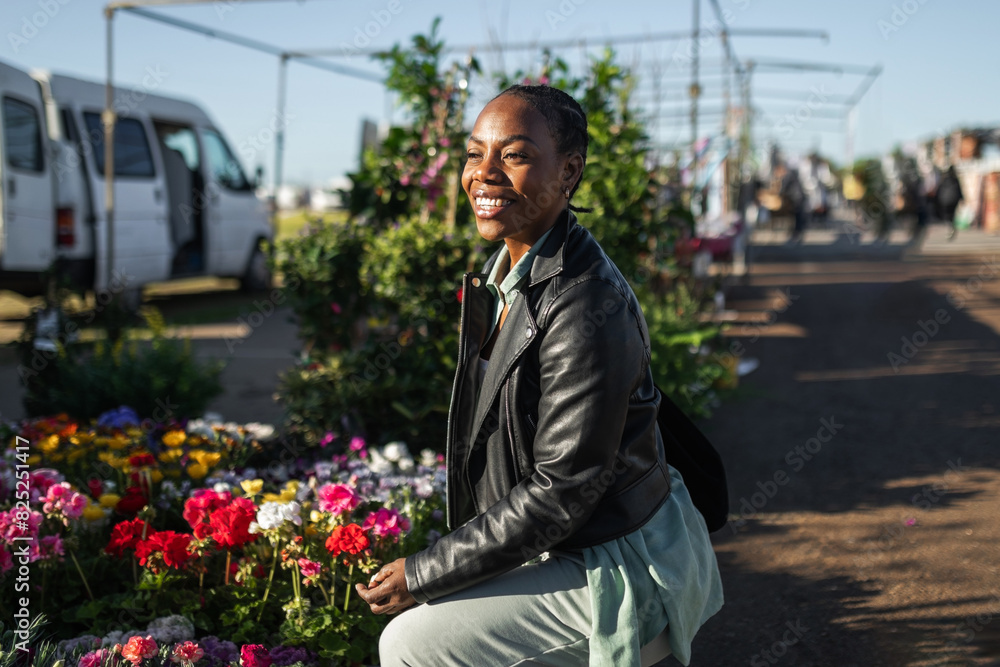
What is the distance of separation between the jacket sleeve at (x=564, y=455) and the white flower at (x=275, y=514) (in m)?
1.03

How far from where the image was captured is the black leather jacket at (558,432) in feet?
5.55

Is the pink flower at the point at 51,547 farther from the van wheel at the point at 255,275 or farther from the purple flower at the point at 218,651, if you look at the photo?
the van wheel at the point at 255,275

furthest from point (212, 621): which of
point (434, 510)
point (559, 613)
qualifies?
point (559, 613)

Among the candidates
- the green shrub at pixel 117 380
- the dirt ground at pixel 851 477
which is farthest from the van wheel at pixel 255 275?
the green shrub at pixel 117 380

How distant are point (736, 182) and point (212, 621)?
647 inches

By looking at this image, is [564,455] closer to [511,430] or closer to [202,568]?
[511,430]

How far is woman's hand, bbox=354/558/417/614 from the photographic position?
1771mm

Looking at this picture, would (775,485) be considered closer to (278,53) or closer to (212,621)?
(212,621)

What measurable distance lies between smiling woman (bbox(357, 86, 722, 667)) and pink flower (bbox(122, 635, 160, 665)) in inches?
28.8

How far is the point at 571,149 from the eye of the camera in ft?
6.34

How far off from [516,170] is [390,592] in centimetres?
91

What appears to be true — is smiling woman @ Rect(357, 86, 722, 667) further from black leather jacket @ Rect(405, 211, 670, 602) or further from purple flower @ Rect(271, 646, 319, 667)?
purple flower @ Rect(271, 646, 319, 667)

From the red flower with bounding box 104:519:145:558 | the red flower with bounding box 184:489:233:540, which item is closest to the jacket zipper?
the red flower with bounding box 184:489:233:540

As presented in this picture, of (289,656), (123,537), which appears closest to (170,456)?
(123,537)
